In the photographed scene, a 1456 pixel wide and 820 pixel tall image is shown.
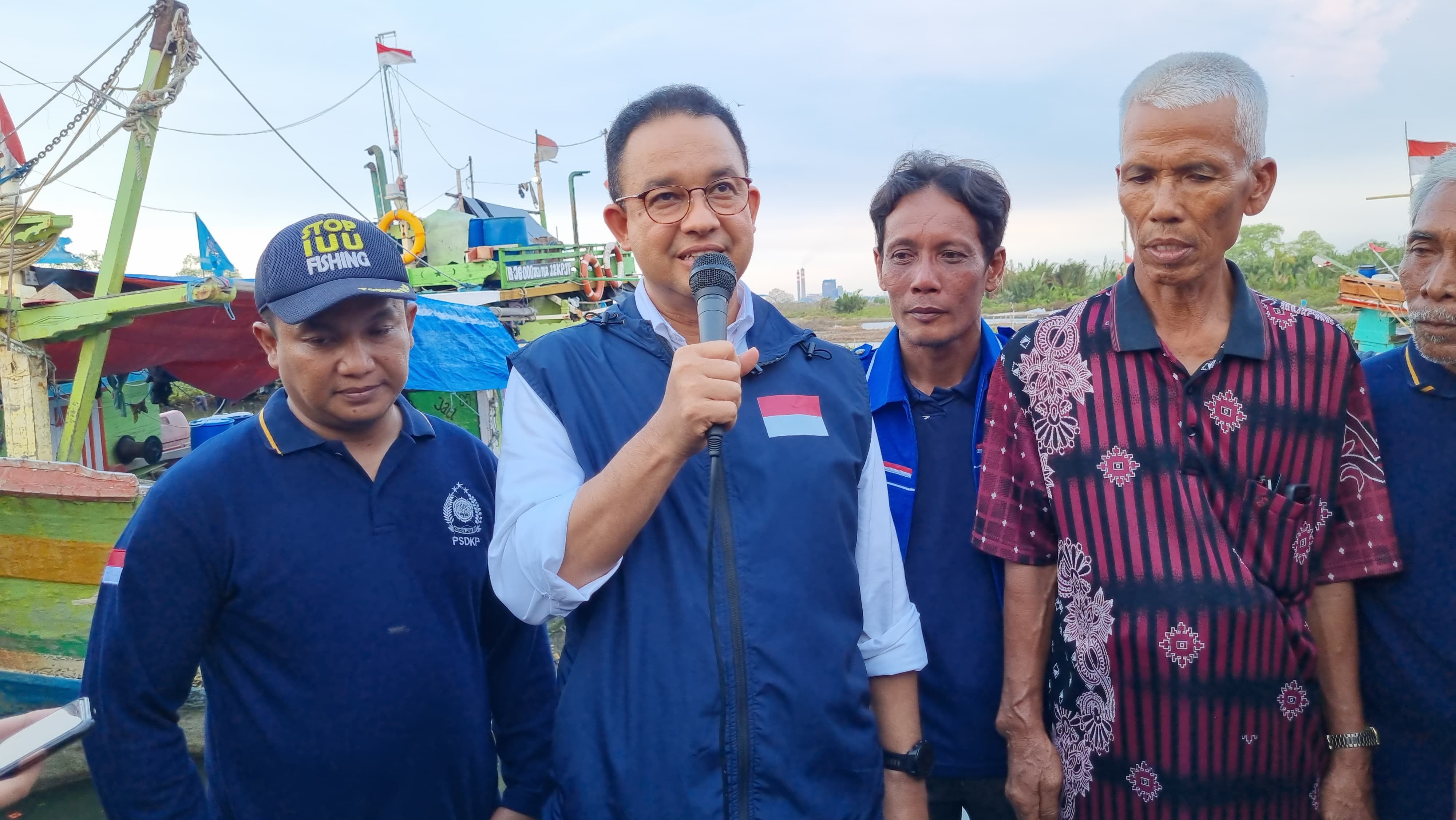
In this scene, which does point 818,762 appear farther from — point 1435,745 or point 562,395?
point 1435,745

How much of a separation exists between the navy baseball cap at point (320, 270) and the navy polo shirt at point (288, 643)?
273 millimetres

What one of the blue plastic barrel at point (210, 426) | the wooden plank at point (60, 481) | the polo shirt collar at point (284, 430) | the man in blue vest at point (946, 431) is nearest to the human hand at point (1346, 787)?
the man in blue vest at point (946, 431)

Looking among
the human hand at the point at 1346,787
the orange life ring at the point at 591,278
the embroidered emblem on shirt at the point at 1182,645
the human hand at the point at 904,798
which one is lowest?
the human hand at the point at 1346,787

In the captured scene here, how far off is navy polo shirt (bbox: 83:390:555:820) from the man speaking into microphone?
1.46ft

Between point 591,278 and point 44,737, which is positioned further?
point 591,278

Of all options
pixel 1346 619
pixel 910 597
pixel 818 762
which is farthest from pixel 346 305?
pixel 1346 619

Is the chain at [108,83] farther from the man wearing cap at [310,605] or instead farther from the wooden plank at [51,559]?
the man wearing cap at [310,605]

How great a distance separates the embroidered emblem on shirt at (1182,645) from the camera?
1.91 m

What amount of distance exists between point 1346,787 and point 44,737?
266cm

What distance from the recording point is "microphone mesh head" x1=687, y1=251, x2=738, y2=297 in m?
1.62

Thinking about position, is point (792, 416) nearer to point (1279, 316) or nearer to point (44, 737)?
point (1279, 316)

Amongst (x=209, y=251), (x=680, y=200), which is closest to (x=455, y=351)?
(x=209, y=251)

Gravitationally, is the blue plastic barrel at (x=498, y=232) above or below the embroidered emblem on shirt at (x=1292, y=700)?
above

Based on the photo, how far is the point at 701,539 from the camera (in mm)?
1629
